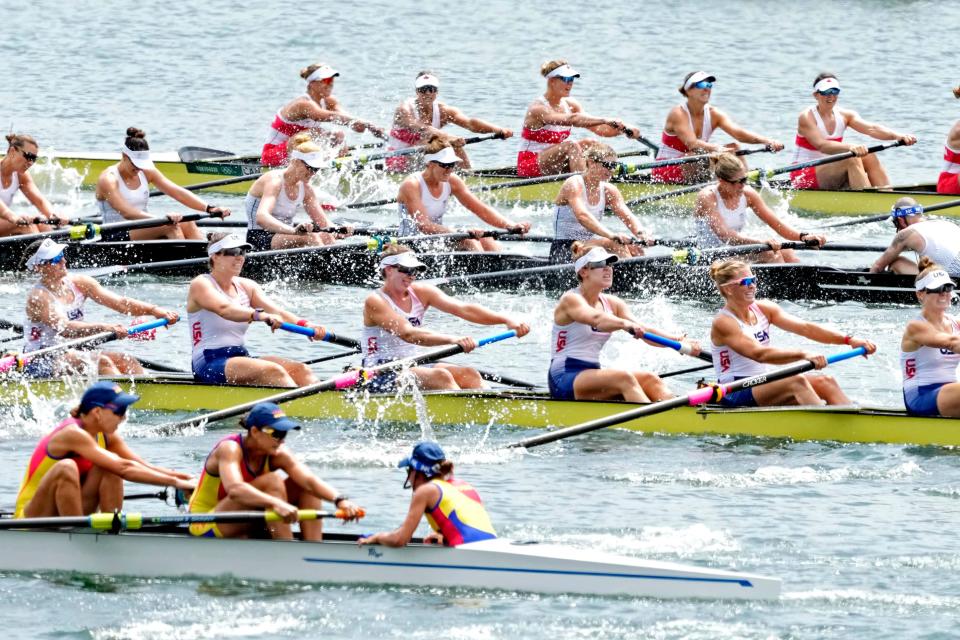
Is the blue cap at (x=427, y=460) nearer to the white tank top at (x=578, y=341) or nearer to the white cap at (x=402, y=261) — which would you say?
the white cap at (x=402, y=261)

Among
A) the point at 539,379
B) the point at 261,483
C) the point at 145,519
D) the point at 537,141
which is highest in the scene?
the point at 537,141

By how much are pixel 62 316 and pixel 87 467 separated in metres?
3.82

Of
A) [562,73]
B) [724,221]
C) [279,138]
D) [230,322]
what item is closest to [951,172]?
[562,73]

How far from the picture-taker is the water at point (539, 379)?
438 inches

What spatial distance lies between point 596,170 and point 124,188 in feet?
15.9

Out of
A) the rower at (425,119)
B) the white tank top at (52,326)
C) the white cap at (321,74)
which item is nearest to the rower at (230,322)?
the white tank top at (52,326)

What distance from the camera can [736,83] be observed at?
3309 cm

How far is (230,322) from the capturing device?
587 inches

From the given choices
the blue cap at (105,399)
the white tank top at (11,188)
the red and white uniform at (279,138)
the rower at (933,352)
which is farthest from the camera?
the red and white uniform at (279,138)

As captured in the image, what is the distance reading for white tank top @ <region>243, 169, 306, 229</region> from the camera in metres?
19.5

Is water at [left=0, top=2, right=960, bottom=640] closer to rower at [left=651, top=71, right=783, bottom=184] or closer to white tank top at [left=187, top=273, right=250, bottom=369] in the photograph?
white tank top at [left=187, top=273, right=250, bottom=369]

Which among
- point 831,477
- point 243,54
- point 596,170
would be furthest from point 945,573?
point 243,54

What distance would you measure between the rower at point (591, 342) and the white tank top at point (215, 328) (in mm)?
2348

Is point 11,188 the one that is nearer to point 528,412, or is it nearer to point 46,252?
point 46,252
